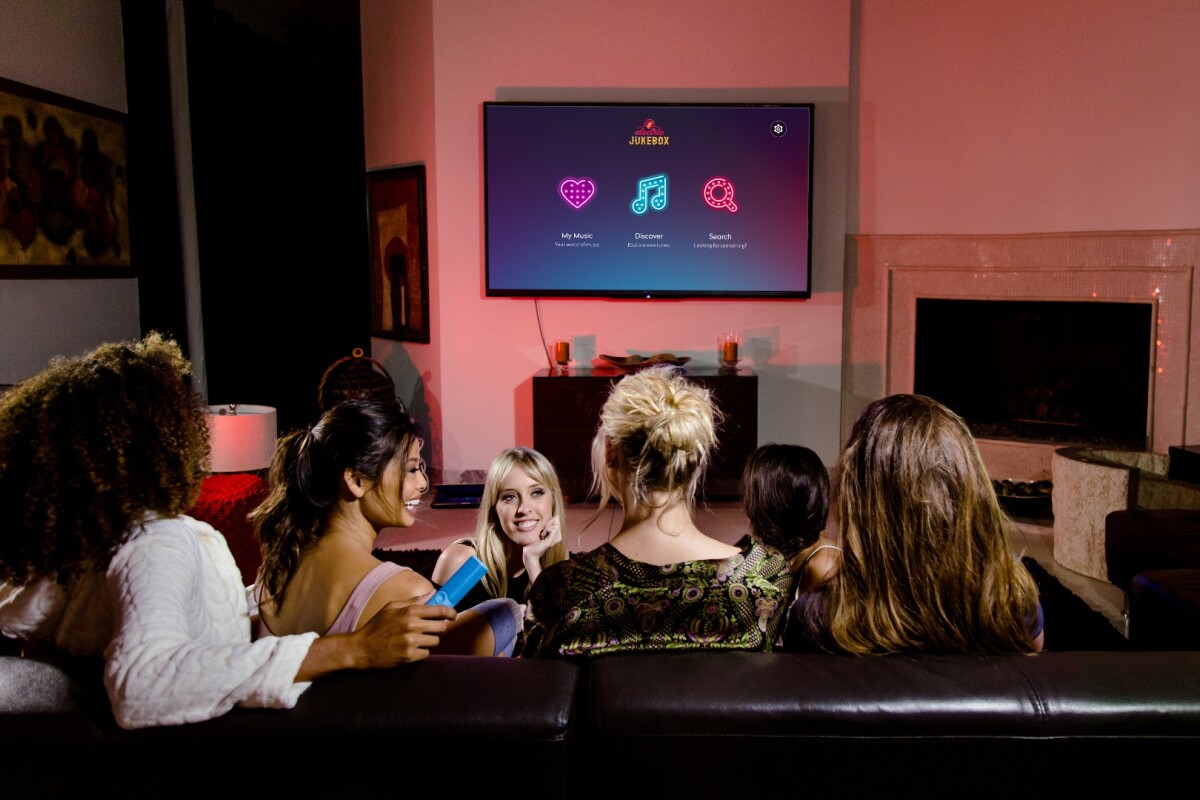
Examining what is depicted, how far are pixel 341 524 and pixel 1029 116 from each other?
4.64 m

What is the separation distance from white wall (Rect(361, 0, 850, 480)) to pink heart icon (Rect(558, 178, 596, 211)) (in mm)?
468

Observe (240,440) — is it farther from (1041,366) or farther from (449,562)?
(1041,366)

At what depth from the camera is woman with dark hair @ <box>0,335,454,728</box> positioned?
3.75 feet

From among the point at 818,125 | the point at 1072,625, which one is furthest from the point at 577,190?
the point at 1072,625

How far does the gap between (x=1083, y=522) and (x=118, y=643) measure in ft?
12.3

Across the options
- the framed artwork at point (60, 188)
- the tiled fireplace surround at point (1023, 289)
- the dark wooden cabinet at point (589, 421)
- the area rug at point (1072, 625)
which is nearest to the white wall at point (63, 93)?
the framed artwork at point (60, 188)

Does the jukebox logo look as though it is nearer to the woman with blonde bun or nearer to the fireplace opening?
the fireplace opening

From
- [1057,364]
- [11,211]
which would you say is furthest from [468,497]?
[1057,364]

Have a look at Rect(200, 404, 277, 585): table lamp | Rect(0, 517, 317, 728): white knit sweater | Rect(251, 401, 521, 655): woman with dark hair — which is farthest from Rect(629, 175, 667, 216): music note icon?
Rect(0, 517, 317, 728): white knit sweater

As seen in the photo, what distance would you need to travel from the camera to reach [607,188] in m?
5.20

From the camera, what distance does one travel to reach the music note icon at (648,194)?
17.1 feet

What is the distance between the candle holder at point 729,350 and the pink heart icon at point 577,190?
3.49 feet

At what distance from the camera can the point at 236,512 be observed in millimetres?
3074

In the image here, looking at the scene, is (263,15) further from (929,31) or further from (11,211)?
(929,31)
